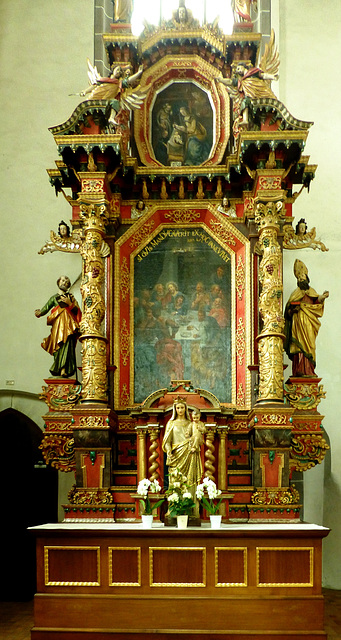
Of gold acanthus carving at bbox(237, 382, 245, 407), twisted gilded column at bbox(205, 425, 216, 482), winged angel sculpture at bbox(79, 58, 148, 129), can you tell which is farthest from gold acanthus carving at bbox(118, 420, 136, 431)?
winged angel sculpture at bbox(79, 58, 148, 129)

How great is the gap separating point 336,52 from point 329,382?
6052 mm

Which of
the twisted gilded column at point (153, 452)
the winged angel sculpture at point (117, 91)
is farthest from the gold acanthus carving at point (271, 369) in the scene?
the winged angel sculpture at point (117, 91)

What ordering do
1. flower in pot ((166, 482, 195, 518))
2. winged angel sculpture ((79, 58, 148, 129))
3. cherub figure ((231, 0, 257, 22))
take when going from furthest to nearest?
cherub figure ((231, 0, 257, 22)), winged angel sculpture ((79, 58, 148, 129)), flower in pot ((166, 482, 195, 518))

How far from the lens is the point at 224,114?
1320 centimetres

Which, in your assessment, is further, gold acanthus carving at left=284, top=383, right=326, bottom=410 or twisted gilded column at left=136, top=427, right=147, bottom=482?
gold acanthus carving at left=284, top=383, right=326, bottom=410

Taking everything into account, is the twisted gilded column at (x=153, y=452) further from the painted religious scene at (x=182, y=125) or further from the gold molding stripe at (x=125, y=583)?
the painted religious scene at (x=182, y=125)

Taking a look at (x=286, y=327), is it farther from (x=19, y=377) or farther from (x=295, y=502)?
(x=19, y=377)

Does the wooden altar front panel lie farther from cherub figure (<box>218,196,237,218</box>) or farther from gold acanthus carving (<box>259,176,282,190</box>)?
cherub figure (<box>218,196,237,218</box>)

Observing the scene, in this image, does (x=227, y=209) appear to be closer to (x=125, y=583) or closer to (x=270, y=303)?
(x=270, y=303)

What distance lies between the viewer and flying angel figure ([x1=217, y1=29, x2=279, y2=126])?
1217 centimetres

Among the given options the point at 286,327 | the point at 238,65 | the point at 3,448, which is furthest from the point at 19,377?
the point at 238,65

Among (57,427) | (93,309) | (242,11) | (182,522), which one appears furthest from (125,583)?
(242,11)

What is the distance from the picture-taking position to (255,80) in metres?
12.3

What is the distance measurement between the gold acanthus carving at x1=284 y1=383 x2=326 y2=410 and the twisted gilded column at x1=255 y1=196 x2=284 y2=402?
475mm
